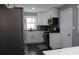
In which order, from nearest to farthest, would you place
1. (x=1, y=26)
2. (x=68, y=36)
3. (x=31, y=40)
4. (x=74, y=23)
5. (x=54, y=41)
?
1. (x=1, y=26)
2. (x=74, y=23)
3. (x=68, y=36)
4. (x=54, y=41)
5. (x=31, y=40)

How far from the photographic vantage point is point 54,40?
186 inches

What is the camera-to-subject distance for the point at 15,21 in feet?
7.89

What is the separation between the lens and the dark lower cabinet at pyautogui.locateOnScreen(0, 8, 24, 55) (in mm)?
2326

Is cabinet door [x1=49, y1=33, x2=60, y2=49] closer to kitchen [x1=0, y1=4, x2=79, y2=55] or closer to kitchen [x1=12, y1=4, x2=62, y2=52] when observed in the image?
kitchen [x1=0, y1=4, x2=79, y2=55]

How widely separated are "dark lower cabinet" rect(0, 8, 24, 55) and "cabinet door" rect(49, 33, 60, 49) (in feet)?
8.16

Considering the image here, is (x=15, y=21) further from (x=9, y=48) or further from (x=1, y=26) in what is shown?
(x=9, y=48)

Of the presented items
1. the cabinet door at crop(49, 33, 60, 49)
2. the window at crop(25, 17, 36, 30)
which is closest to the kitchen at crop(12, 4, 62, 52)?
the window at crop(25, 17, 36, 30)

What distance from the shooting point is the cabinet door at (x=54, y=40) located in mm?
4706

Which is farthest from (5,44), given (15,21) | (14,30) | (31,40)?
(31,40)

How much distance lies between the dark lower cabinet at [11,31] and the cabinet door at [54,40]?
2.49 metres

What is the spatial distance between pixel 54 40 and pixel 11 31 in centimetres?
276

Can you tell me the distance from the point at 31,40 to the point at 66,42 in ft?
8.44

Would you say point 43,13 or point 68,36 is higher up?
point 43,13
